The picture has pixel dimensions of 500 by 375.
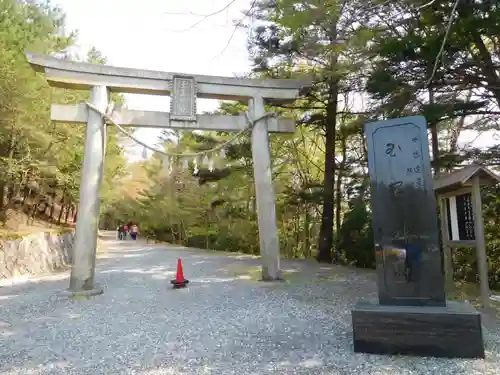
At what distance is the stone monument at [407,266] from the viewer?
3000mm

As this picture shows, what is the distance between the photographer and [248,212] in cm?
1583

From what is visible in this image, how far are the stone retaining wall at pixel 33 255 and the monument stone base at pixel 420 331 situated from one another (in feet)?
27.3

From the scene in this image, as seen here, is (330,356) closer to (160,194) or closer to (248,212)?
(248,212)

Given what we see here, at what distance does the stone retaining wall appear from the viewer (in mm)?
8281

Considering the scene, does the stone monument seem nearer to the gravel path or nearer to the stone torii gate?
the gravel path

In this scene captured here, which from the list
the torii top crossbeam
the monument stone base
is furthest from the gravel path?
the torii top crossbeam

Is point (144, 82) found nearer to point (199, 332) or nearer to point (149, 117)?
point (149, 117)

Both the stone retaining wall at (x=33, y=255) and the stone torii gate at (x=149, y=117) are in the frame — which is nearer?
the stone torii gate at (x=149, y=117)

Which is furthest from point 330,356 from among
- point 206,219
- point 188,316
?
point 206,219

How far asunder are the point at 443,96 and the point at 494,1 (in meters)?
1.80

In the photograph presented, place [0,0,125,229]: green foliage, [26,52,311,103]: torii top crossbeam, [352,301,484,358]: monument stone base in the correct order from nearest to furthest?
[352,301,484,358]: monument stone base, [26,52,311,103]: torii top crossbeam, [0,0,125,229]: green foliage

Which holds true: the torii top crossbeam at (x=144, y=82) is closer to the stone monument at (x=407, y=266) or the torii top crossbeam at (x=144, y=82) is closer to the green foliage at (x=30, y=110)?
the green foliage at (x=30, y=110)

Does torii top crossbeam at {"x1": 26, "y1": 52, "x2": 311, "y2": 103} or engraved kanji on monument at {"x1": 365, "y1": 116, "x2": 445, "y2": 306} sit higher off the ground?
torii top crossbeam at {"x1": 26, "y1": 52, "x2": 311, "y2": 103}

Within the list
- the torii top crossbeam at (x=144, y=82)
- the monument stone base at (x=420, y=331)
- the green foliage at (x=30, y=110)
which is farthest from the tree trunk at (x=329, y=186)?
the green foliage at (x=30, y=110)
